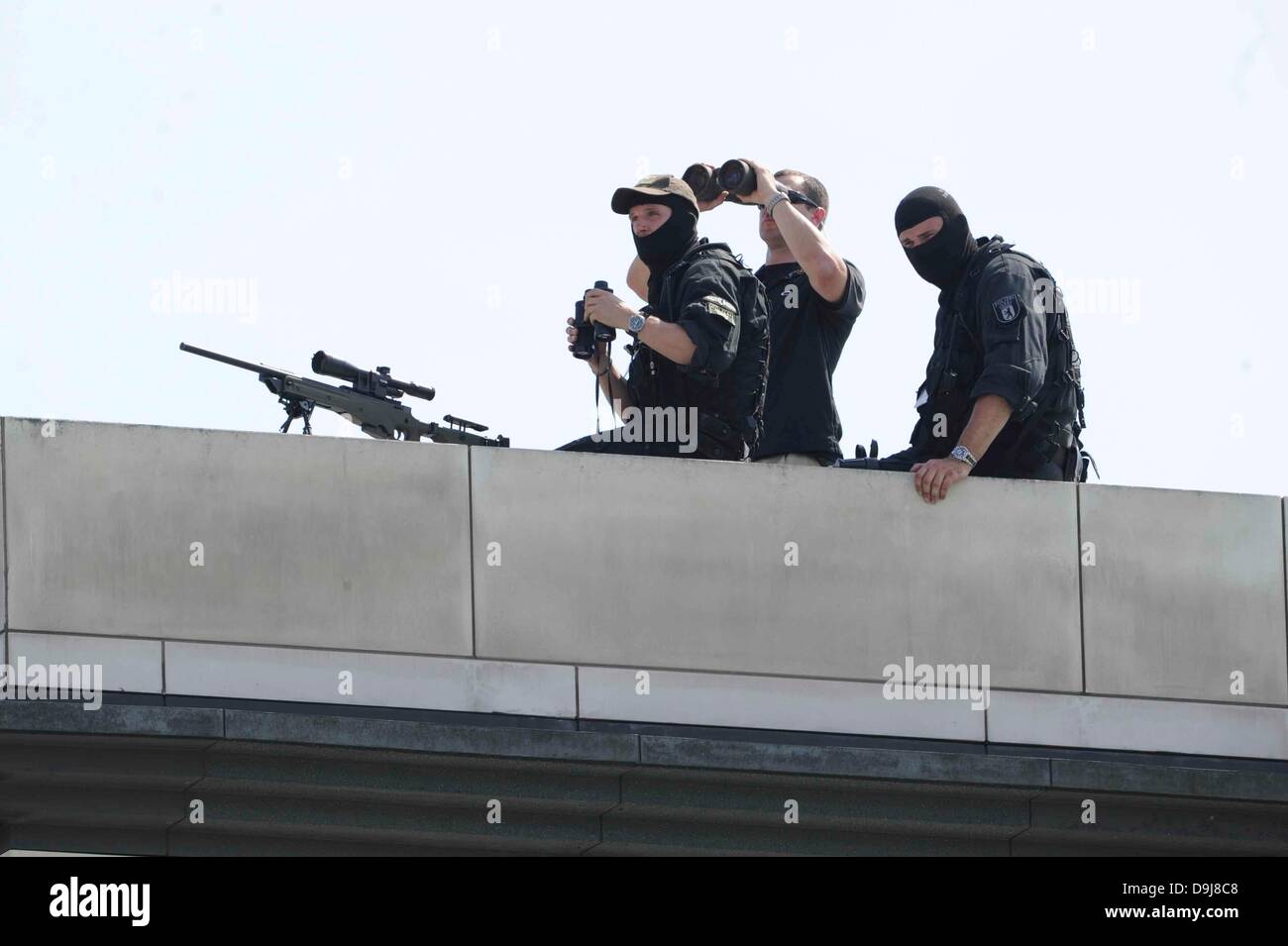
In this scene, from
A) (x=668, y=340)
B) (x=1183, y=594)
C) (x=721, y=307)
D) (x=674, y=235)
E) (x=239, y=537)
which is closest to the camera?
(x=239, y=537)

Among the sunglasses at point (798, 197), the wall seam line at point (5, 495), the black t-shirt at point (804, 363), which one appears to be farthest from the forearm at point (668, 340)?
the wall seam line at point (5, 495)

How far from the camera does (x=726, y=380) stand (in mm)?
12609

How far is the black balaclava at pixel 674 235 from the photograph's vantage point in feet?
43.0

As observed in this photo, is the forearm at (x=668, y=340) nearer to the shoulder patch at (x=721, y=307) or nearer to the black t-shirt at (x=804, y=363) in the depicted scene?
the shoulder patch at (x=721, y=307)

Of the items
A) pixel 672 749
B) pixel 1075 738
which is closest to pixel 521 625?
pixel 672 749

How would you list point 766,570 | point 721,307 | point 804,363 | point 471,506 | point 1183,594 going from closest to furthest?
point 471,506 < point 721,307 < point 766,570 < point 804,363 < point 1183,594

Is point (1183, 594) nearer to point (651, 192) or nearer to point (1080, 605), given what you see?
point (1080, 605)

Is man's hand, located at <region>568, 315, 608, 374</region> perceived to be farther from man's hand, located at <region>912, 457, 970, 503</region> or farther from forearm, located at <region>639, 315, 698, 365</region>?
man's hand, located at <region>912, 457, 970, 503</region>

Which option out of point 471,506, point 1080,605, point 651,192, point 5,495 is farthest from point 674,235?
point 5,495

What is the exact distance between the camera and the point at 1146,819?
41.5 ft

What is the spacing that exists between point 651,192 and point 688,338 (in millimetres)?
1042

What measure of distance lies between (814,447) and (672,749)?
1.78 metres

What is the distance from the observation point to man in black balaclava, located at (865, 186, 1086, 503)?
12375 mm

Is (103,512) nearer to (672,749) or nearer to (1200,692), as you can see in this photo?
(672,749)
